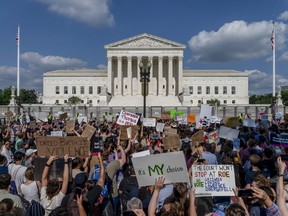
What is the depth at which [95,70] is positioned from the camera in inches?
3644

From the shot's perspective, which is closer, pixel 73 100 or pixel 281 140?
pixel 281 140

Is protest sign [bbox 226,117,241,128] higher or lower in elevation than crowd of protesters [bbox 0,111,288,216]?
higher

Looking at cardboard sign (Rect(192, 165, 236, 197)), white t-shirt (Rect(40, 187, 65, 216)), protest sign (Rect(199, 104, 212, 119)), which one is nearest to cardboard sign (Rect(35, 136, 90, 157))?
white t-shirt (Rect(40, 187, 65, 216))

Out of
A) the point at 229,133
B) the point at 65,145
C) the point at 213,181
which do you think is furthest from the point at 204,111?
the point at 213,181

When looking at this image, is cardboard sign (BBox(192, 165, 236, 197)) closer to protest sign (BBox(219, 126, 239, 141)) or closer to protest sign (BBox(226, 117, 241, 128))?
protest sign (BBox(219, 126, 239, 141))

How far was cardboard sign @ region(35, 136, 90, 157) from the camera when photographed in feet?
20.3

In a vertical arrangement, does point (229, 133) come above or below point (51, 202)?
above

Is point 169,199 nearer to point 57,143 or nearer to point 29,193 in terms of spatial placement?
point 29,193

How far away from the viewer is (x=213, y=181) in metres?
4.69

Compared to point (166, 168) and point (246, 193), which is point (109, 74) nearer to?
point (166, 168)

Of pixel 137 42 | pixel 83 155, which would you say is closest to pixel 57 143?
pixel 83 155

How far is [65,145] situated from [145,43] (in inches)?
2978

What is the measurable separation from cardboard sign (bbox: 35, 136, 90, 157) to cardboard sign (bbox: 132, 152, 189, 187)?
2101mm

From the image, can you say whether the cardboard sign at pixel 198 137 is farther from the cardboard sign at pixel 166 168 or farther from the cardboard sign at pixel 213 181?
the cardboard sign at pixel 166 168
